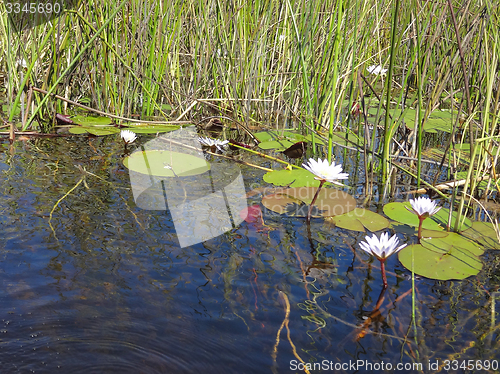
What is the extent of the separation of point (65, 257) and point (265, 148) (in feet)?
4.50

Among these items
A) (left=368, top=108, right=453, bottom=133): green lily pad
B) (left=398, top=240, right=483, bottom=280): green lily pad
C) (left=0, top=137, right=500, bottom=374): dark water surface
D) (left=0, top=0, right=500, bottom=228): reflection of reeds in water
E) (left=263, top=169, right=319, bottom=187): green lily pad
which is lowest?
(left=368, top=108, right=453, bottom=133): green lily pad

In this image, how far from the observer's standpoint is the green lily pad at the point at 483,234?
1.35m

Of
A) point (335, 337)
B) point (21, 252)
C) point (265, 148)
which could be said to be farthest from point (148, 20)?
point (335, 337)

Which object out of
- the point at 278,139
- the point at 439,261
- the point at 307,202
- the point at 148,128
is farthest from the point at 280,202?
the point at 148,128

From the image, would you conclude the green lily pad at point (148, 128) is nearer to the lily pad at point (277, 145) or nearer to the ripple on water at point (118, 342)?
the lily pad at point (277, 145)

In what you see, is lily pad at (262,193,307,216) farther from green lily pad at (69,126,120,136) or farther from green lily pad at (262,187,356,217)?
green lily pad at (69,126,120,136)

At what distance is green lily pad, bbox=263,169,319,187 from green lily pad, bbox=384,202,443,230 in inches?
13.9

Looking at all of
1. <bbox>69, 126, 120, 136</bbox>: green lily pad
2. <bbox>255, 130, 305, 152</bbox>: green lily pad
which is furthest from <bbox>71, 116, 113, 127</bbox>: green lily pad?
<bbox>255, 130, 305, 152</bbox>: green lily pad

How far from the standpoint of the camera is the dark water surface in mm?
850

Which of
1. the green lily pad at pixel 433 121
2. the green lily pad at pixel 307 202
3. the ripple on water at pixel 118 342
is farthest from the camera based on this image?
the green lily pad at pixel 433 121

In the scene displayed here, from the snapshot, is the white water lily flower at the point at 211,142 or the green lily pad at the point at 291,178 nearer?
the green lily pad at the point at 291,178

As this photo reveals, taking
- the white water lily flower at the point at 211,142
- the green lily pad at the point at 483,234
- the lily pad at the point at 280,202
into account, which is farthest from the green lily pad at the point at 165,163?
the green lily pad at the point at 483,234

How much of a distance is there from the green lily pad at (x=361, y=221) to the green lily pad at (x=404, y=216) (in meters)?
0.04

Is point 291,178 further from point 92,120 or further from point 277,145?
point 92,120
